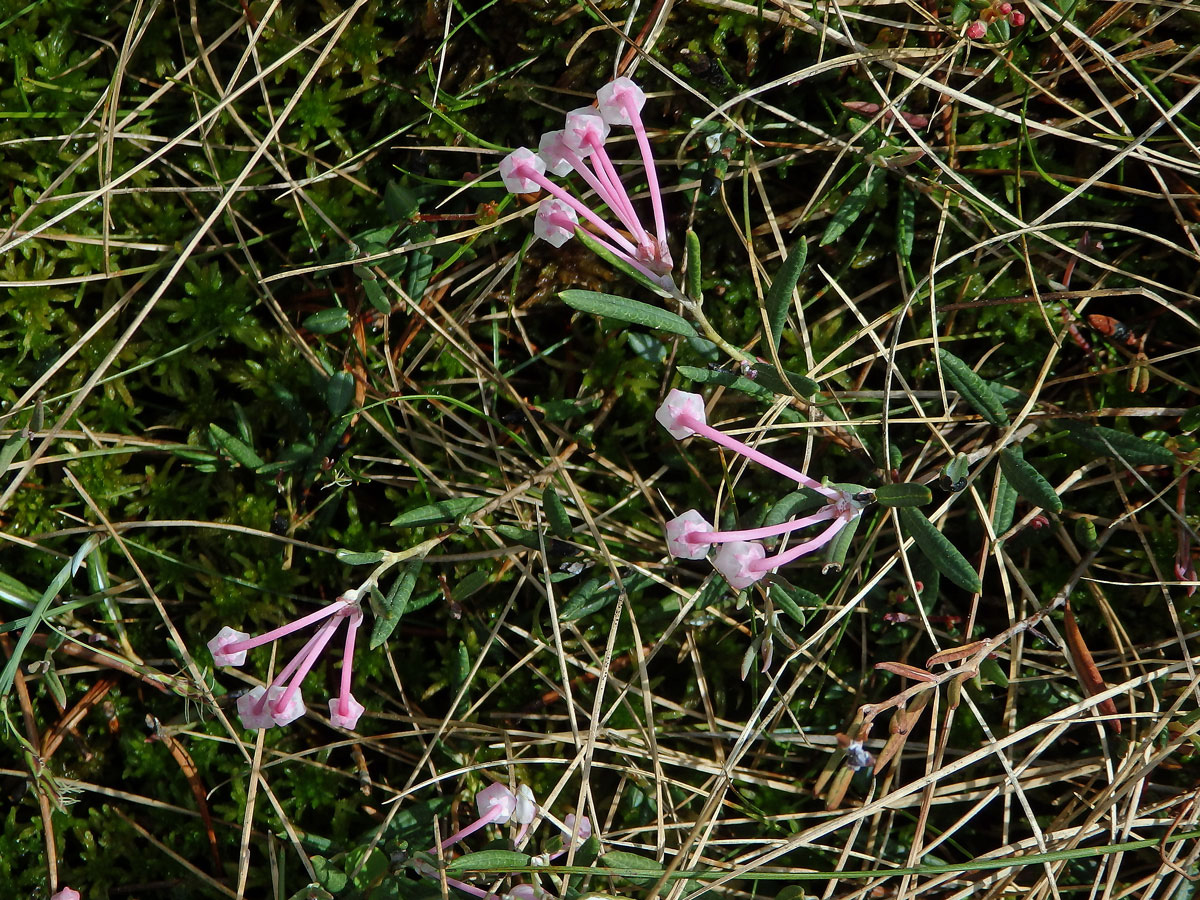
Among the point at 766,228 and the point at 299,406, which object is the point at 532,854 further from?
the point at 766,228

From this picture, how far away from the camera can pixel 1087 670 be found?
256 centimetres

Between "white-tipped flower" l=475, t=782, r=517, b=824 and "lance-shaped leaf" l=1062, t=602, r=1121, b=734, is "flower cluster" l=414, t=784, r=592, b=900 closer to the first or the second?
"white-tipped flower" l=475, t=782, r=517, b=824

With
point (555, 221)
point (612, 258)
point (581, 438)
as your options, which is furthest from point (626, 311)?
point (581, 438)

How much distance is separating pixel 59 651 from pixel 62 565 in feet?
0.93

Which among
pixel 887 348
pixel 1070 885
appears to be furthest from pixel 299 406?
pixel 1070 885

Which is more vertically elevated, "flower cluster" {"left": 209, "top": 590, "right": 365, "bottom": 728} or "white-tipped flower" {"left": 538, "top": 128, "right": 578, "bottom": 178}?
"white-tipped flower" {"left": 538, "top": 128, "right": 578, "bottom": 178}

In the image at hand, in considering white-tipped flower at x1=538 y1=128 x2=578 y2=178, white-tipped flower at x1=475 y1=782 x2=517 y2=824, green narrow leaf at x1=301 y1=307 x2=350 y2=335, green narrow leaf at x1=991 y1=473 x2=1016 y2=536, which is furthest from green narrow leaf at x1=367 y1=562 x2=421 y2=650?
green narrow leaf at x1=991 y1=473 x2=1016 y2=536

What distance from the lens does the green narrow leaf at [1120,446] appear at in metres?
2.39

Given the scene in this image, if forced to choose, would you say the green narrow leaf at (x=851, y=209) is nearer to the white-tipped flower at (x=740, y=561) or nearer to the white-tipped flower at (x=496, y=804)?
the white-tipped flower at (x=740, y=561)

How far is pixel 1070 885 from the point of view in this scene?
2.56 meters

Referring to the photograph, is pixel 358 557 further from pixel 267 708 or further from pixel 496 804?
pixel 496 804

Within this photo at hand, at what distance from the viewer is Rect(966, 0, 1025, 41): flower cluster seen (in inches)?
96.5

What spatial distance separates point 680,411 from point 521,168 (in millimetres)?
648

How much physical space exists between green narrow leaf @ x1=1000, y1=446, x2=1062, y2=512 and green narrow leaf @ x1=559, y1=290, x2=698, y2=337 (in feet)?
3.10
